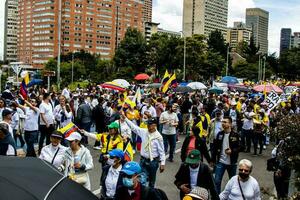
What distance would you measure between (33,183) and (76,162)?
3.22m

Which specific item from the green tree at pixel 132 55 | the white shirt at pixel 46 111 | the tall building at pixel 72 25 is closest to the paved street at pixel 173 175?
the white shirt at pixel 46 111

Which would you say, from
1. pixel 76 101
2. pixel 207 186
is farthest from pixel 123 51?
pixel 207 186

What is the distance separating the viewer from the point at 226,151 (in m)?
7.92

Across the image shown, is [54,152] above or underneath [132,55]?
underneath

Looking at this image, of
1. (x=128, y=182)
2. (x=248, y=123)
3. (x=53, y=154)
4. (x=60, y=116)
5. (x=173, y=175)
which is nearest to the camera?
(x=128, y=182)

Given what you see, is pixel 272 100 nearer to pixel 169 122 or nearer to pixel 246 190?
pixel 169 122

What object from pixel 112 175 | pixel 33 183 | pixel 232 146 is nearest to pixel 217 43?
pixel 232 146

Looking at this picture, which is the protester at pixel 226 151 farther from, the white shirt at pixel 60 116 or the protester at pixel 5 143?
the white shirt at pixel 60 116

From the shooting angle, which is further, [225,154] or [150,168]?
[150,168]

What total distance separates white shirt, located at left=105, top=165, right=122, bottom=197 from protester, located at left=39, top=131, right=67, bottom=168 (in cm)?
84

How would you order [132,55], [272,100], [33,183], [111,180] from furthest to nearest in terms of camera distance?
[132,55]
[272,100]
[111,180]
[33,183]

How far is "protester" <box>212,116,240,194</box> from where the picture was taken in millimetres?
7977

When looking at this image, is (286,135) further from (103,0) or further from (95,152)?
(103,0)

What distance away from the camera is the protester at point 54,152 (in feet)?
20.5
